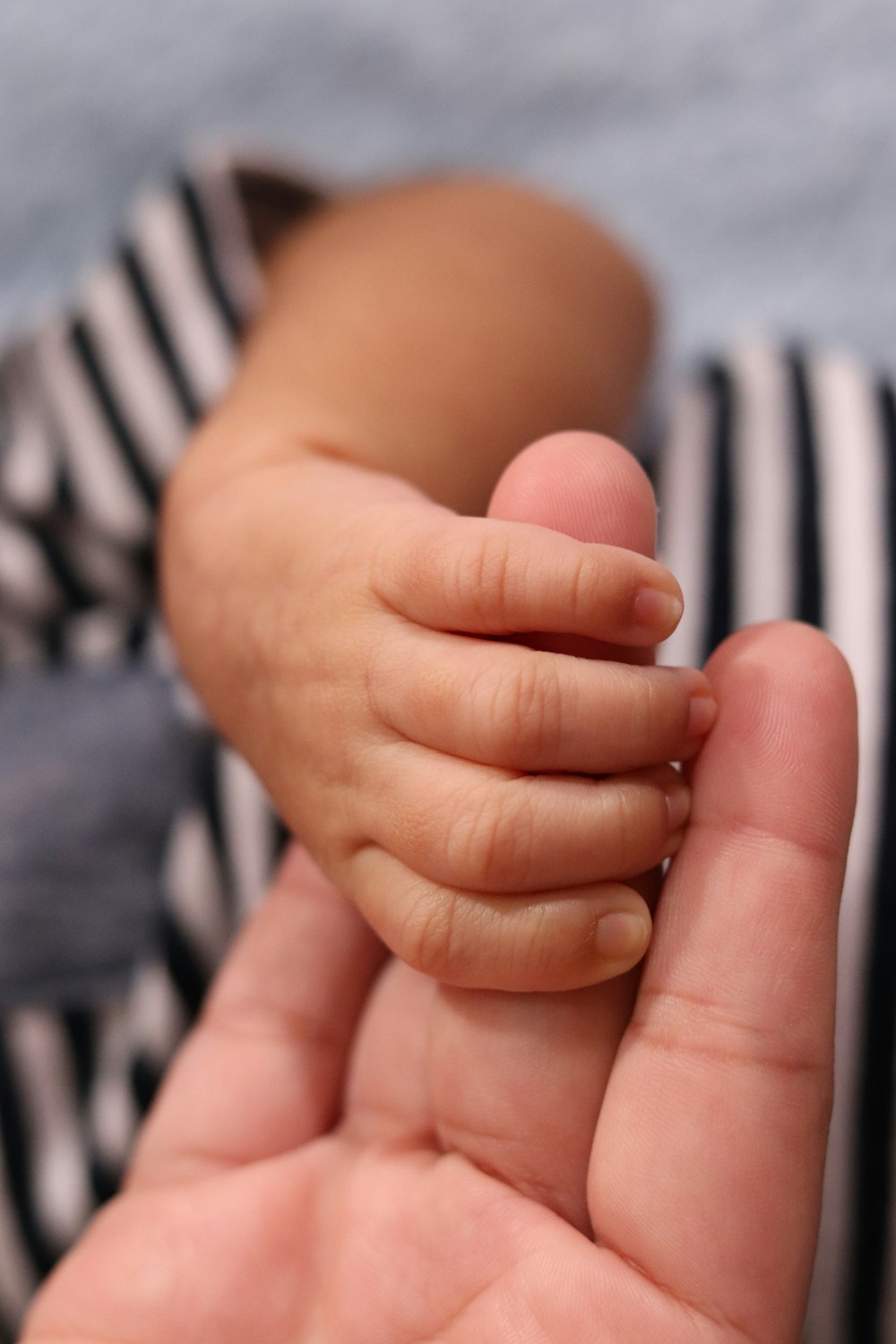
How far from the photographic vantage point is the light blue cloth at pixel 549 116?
2.69 feet

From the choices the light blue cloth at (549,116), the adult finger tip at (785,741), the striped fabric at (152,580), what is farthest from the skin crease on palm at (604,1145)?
the light blue cloth at (549,116)

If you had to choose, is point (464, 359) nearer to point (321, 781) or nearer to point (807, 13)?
point (321, 781)

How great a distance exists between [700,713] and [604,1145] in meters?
0.15

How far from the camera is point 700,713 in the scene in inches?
14.7

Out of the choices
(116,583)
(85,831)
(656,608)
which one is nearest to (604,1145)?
(656,608)

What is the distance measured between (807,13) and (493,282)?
1.38 feet

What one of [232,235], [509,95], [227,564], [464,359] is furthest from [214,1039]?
[509,95]

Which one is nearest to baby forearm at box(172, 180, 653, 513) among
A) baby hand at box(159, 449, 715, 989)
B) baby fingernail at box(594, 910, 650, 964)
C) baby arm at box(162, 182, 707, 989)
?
baby arm at box(162, 182, 707, 989)

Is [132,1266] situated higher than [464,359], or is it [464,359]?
[464,359]

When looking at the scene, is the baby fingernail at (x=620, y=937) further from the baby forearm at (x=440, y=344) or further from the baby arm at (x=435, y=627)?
the baby forearm at (x=440, y=344)

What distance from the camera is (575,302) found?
2.09ft

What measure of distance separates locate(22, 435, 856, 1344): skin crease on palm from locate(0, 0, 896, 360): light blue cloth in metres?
A: 0.52

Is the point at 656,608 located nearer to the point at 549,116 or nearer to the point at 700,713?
the point at 700,713

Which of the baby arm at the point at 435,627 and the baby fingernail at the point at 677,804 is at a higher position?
the baby arm at the point at 435,627
